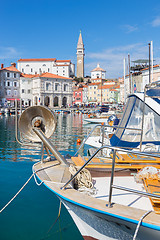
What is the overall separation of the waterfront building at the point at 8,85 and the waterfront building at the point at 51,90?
6541 mm

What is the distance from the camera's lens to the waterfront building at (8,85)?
76.6m

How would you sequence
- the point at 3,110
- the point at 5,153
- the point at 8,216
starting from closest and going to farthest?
the point at 8,216
the point at 5,153
the point at 3,110

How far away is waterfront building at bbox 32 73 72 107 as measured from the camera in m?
81.5

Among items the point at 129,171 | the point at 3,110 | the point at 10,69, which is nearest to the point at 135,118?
the point at 129,171

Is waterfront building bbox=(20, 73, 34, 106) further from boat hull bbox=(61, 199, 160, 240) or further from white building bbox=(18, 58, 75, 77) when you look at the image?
boat hull bbox=(61, 199, 160, 240)

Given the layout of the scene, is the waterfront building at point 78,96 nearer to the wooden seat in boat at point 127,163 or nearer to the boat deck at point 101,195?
the wooden seat in boat at point 127,163

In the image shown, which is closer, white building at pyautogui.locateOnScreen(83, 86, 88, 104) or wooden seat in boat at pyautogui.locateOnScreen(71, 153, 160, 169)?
wooden seat in boat at pyautogui.locateOnScreen(71, 153, 160, 169)

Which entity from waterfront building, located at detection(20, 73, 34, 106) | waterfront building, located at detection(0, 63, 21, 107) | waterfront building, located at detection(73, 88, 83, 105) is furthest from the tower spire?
waterfront building, located at detection(0, 63, 21, 107)

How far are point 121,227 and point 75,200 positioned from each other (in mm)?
821

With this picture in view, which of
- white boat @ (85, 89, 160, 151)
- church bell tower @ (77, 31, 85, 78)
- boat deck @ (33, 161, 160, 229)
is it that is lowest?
boat deck @ (33, 161, 160, 229)

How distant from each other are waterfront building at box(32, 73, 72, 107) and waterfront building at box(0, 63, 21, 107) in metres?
6.54

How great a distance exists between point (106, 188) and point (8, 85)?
78973 millimetres

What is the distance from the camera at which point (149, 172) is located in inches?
186

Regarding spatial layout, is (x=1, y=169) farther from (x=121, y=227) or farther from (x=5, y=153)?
(x=121, y=227)
